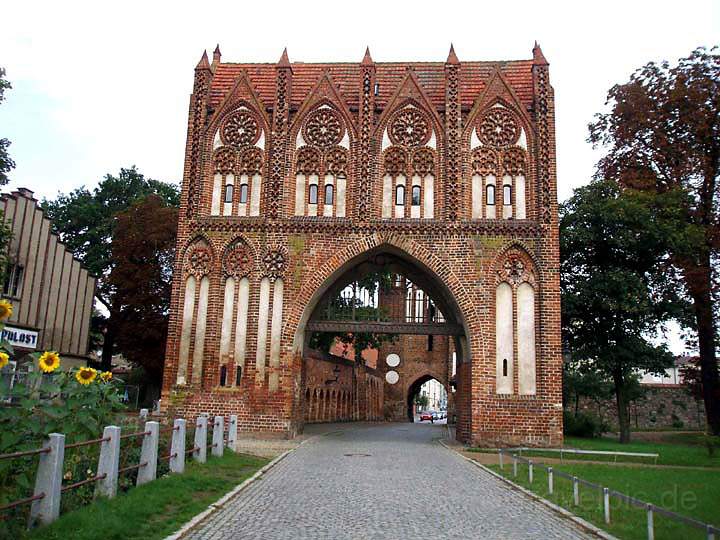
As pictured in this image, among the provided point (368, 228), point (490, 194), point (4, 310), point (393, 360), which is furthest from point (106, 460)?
point (393, 360)

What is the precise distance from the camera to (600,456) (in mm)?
18078

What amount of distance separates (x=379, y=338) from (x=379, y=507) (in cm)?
2885

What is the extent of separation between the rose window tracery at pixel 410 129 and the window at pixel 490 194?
261 cm

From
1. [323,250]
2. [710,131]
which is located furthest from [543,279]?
[710,131]

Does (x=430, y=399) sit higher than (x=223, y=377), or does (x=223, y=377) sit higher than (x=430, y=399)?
(x=430, y=399)

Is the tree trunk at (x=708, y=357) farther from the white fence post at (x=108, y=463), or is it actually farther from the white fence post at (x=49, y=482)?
the white fence post at (x=49, y=482)

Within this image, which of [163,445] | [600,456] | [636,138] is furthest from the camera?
[636,138]

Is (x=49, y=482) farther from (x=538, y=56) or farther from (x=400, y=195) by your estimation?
(x=538, y=56)

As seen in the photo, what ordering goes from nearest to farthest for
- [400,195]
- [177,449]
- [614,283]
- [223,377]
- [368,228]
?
[177,449], [223,377], [368,228], [400,195], [614,283]

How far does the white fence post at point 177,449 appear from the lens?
11320 millimetres

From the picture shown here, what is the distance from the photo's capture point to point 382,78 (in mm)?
23406

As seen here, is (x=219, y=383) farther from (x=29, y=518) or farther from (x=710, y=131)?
(x=710, y=131)

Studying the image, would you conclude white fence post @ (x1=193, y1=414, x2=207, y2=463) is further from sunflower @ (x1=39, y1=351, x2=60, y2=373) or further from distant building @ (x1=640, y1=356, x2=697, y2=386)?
distant building @ (x1=640, y1=356, x2=697, y2=386)

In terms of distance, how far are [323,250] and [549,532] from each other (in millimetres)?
14435
